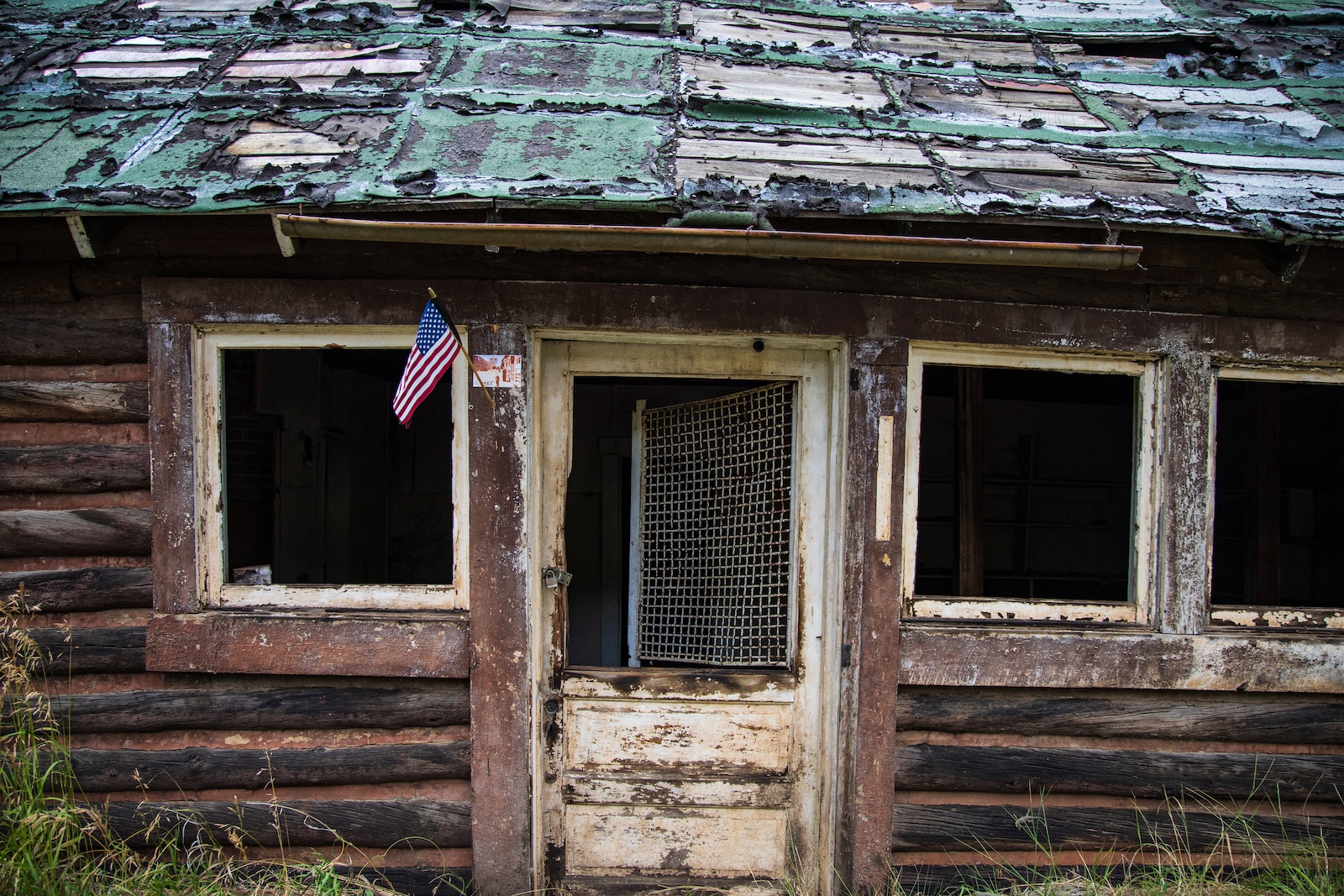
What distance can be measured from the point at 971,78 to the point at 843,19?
882 millimetres

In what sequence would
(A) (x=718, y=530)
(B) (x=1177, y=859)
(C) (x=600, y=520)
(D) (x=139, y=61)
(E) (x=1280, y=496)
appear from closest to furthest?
(B) (x=1177, y=859) < (A) (x=718, y=530) < (D) (x=139, y=61) < (E) (x=1280, y=496) < (C) (x=600, y=520)

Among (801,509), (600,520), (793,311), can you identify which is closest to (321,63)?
(793,311)

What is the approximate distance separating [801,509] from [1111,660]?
4.40 feet

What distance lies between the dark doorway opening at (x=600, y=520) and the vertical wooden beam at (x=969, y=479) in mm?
2230

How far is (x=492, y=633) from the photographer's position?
10.3 ft

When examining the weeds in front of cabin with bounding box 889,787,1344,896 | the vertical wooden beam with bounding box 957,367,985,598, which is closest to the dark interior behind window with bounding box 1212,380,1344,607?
the vertical wooden beam with bounding box 957,367,985,598

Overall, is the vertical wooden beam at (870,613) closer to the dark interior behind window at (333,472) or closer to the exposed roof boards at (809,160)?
the exposed roof boards at (809,160)

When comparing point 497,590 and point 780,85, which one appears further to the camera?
point 780,85

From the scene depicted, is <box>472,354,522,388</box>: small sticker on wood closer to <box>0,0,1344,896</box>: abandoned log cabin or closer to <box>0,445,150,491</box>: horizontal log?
<box>0,0,1344,896</box>: abandoned log cabin

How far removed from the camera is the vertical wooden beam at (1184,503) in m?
3.25

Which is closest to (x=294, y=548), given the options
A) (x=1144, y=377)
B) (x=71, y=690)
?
(x=71, y=690)

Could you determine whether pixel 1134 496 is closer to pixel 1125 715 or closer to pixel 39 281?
pixel 1125 715

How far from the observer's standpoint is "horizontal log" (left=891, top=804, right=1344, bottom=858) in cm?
325

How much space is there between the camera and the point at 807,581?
10.9 ft
